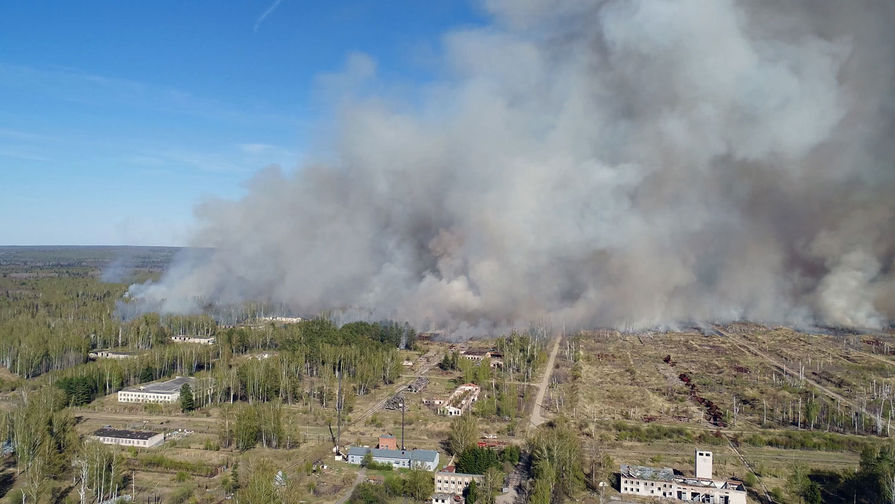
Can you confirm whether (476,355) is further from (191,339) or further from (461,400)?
(191,339)

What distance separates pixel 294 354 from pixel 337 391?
4464 millimetres

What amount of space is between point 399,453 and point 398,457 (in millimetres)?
170

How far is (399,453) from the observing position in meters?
15.5

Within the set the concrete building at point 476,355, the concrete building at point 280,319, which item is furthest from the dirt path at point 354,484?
the concrete building at point 280,319

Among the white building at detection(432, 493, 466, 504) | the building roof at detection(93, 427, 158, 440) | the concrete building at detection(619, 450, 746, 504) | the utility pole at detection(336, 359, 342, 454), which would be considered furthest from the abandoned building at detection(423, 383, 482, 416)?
the building roof at detection(93, 427, 158, 440)

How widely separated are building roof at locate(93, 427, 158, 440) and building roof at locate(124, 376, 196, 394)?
4.70m

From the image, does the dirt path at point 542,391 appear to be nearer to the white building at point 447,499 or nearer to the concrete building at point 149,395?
the white building at point 447,499

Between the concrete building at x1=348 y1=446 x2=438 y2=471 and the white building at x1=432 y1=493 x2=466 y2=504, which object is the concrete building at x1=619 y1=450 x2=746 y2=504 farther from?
the concrete building at x1=348 y1=446 x2=438 y2=471

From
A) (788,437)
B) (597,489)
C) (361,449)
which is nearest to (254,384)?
(361,449)

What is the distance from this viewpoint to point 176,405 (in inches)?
845

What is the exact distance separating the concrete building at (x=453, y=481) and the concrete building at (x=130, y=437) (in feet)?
25.6

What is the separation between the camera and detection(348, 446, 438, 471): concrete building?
14987mm

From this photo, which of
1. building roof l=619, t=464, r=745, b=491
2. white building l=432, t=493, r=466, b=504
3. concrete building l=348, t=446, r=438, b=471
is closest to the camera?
white building l=432, t=493, r=466, b=504

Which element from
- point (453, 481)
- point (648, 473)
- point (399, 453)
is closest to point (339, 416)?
point (399, 453)
